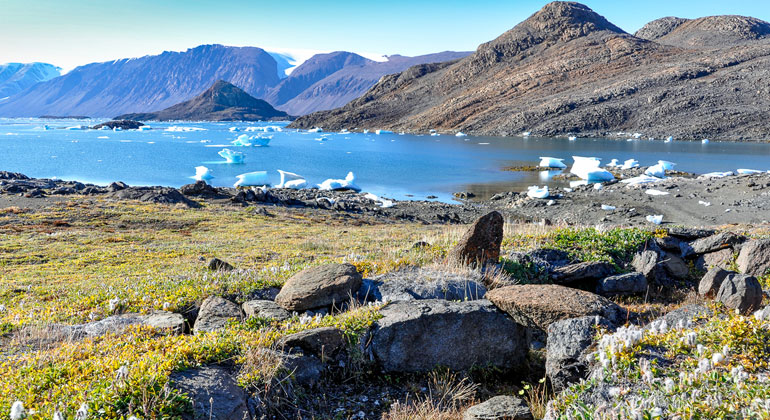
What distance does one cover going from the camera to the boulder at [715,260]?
9497 millimetres

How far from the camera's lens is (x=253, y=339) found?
212 inches

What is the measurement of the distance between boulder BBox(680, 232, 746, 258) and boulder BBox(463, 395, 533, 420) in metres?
7.34

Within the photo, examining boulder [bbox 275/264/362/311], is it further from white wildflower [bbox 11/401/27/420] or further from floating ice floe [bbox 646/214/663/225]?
floating ice floe [bbox 646/214/663/225]

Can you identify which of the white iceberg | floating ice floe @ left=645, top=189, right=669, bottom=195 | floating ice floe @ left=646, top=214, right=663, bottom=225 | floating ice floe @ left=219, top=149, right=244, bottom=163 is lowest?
floating ice floe @ left=646, top=214, right=663, bottom=225

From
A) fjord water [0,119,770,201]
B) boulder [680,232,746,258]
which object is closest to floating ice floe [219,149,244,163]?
fjord water [0,119,770,201]

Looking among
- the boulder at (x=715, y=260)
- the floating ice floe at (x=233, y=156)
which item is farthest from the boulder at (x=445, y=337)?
the floating ice floe at (x=233, y=156)

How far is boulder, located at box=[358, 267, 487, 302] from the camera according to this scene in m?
7.46

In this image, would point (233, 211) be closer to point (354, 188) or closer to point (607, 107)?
point (354, 188)

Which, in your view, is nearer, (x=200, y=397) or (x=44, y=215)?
(x=200, y=397)

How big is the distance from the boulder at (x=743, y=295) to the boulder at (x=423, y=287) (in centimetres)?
337

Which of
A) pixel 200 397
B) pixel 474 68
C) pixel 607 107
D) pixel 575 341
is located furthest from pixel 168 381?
pixel 474 68

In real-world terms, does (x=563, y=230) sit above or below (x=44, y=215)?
above

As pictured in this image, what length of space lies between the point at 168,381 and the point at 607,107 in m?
132

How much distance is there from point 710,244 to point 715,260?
38cm
